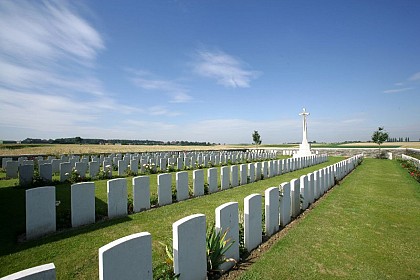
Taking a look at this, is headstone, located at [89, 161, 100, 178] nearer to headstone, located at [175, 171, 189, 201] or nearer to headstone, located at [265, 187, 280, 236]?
headstone, located at [175, 171, 189, 201]

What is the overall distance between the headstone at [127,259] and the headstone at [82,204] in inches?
158

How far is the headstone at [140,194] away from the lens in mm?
6906

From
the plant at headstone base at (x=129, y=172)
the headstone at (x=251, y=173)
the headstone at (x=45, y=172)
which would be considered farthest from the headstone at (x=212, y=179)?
the headstone at (x=45, y=172)

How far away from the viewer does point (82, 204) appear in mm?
5832

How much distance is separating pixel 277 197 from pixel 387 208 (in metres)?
4.71

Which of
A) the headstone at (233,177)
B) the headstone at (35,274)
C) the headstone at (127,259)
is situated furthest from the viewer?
the headstone at (233,177)

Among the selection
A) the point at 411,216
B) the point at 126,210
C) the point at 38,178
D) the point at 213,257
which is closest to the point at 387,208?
the point at 411,216

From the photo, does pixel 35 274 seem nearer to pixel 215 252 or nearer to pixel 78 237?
pixel 215 252

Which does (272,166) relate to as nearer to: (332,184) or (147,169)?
(332,184)

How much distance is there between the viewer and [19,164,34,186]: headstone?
972cm

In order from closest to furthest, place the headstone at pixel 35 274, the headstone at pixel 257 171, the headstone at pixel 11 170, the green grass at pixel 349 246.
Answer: the headstone at pixel 35 274
the green grass at pixel 349 246
the headstone at pixel 11 170
the headstone at pixel 257 171

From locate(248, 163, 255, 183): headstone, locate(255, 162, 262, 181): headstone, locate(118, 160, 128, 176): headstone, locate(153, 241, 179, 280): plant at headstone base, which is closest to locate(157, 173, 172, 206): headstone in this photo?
locate(153, 241, 179, 280): plant at headstone base

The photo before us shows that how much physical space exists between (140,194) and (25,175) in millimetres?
6118

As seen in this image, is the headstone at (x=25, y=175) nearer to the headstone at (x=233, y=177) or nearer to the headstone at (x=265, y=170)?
the headstone at (x=233, y=177)
